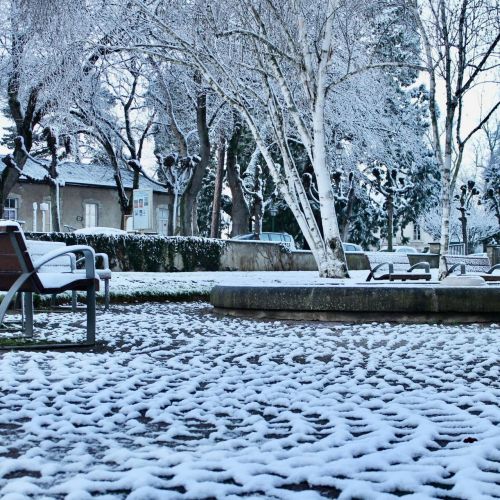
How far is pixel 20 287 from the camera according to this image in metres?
6.07

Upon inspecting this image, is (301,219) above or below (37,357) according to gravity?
above

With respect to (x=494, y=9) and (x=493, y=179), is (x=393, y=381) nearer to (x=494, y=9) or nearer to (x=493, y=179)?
(x=494, y=9)

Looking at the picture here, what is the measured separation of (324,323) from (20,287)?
384cm

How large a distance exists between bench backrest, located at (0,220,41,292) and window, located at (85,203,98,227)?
1409 inches

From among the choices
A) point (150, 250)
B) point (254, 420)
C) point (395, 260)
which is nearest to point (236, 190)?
point (150, 250)

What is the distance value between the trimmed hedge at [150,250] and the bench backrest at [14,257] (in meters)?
9.87

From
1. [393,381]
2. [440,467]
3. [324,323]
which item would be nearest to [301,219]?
[324,323]

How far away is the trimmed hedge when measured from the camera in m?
16.5

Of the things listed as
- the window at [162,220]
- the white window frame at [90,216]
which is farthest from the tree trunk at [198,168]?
the window at [162,220]

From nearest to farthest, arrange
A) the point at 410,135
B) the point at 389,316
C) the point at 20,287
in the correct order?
1. the point at 20,287
2. the point at 389,316
3. the point at 410,135

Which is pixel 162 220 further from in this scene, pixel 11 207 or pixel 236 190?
pixel 236 190

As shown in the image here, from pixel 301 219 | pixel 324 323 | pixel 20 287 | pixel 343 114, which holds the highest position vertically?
pixel 343 114

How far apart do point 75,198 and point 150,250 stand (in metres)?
24.3

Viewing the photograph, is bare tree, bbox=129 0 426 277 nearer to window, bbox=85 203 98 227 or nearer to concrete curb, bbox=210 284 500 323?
concrete curb, bbox=210 284 500 323
